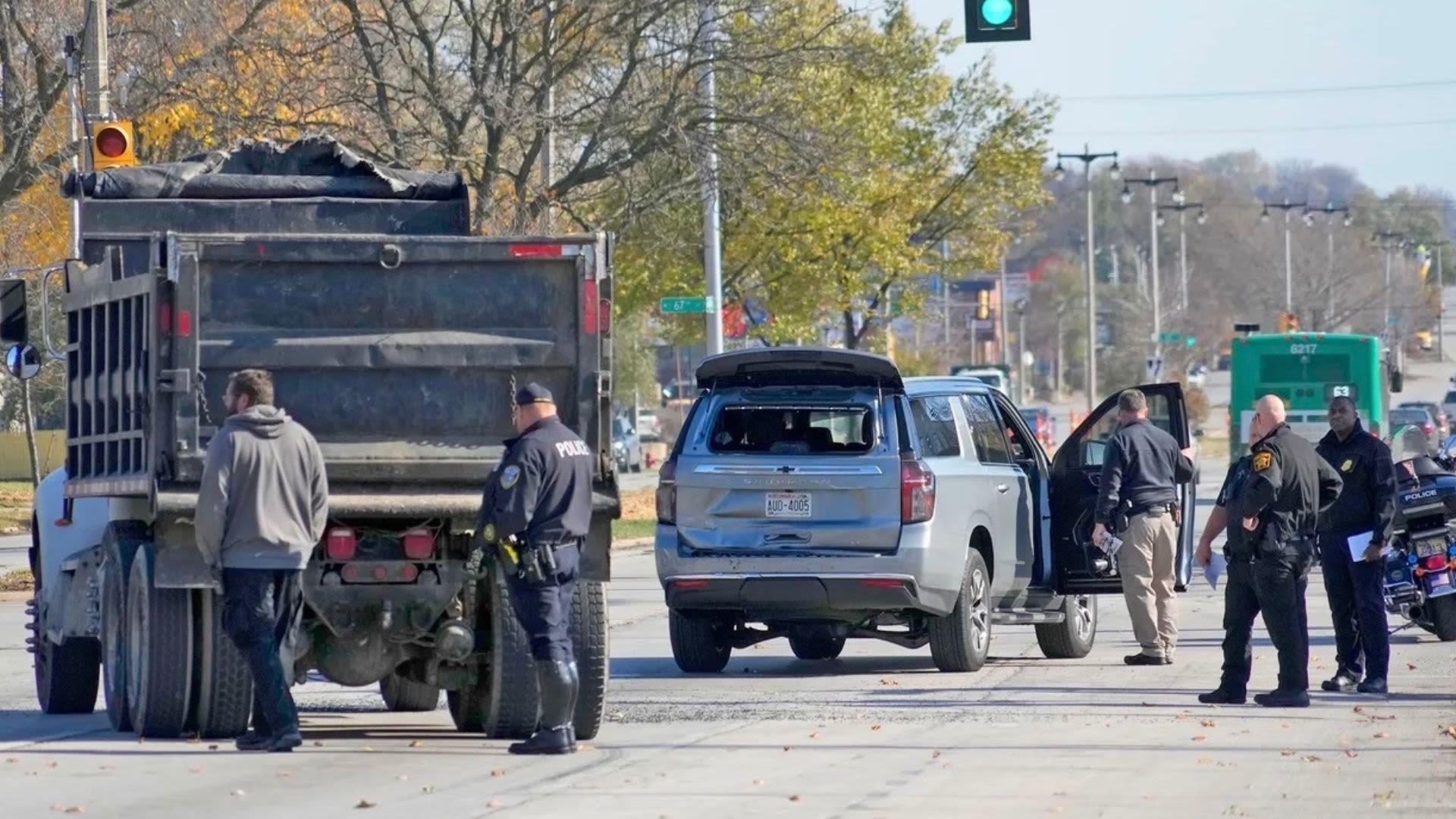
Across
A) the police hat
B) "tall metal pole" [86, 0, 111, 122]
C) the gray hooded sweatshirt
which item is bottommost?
A: the gray hooded sweatshirt

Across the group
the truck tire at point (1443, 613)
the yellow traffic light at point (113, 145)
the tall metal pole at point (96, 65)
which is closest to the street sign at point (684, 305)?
the tall metal pole at point (96, 65)

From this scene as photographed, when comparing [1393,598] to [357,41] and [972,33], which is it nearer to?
[972,33]

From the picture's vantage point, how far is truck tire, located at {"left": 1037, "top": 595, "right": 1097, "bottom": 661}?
1495cm

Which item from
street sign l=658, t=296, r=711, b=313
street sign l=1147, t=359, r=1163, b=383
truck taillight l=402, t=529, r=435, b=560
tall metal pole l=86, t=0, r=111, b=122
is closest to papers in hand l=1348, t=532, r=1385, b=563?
truck taillight l=402, t=529, r=435, b=560

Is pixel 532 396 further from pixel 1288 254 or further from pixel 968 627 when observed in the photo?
pixel 1288 254

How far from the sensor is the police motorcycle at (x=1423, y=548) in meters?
15.1

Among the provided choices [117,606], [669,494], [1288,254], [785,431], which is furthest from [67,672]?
[1288,254]

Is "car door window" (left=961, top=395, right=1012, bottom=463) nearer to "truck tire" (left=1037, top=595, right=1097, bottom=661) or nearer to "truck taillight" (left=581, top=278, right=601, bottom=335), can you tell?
"truck tire" (left=1037, top=595, right=1097, bottom=661)

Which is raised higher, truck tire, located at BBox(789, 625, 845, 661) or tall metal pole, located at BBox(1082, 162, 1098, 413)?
tall metal pole, located at BBox(1082, 162, 1098, 413)

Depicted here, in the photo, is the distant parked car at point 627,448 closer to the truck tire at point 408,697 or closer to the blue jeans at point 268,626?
the truck tire at point 408,697

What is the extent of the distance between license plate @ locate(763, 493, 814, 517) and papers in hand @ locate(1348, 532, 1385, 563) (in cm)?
314

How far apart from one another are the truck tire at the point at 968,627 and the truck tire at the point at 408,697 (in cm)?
323

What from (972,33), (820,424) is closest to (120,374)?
(820,424)

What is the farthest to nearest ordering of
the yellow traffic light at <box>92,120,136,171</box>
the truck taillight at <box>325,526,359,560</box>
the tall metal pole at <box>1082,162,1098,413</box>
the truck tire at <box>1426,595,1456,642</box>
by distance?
the tall metal pole at <box>1082,162,1098,413</box> < the yellow traffic light at <box>92,120,136,171</box> < the truck tire at <box>1426,595,1456,642</box> < the truck taillight at <box>325,526,359,560</box>
